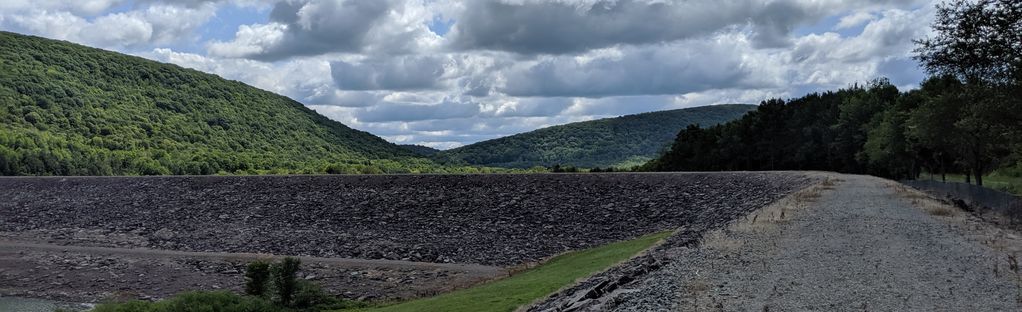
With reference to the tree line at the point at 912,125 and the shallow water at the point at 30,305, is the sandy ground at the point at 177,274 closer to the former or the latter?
the shallow water at the point at 30,305

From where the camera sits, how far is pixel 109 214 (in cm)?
5444

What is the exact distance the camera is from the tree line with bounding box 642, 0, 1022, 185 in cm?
2839

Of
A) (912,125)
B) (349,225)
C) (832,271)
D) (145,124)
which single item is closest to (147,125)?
(145,124)

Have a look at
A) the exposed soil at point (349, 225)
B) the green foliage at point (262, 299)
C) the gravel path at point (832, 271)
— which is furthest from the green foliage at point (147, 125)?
the gravel path at point (832, 271)

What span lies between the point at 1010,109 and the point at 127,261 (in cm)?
4031

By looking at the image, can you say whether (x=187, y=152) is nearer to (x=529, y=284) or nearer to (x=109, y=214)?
(x=109, y=214)

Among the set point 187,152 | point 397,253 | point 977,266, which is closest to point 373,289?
point 397,253

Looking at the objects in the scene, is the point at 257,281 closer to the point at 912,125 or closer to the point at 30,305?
the point at 30,305

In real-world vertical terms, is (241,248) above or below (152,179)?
below

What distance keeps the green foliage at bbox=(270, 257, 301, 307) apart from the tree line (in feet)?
79.4

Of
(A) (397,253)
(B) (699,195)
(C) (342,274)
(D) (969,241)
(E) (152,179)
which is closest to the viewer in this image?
(D) (969,241)

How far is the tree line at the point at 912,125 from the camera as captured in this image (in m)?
28.4

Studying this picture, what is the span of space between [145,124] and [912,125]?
116834mm

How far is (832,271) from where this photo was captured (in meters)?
13.7
